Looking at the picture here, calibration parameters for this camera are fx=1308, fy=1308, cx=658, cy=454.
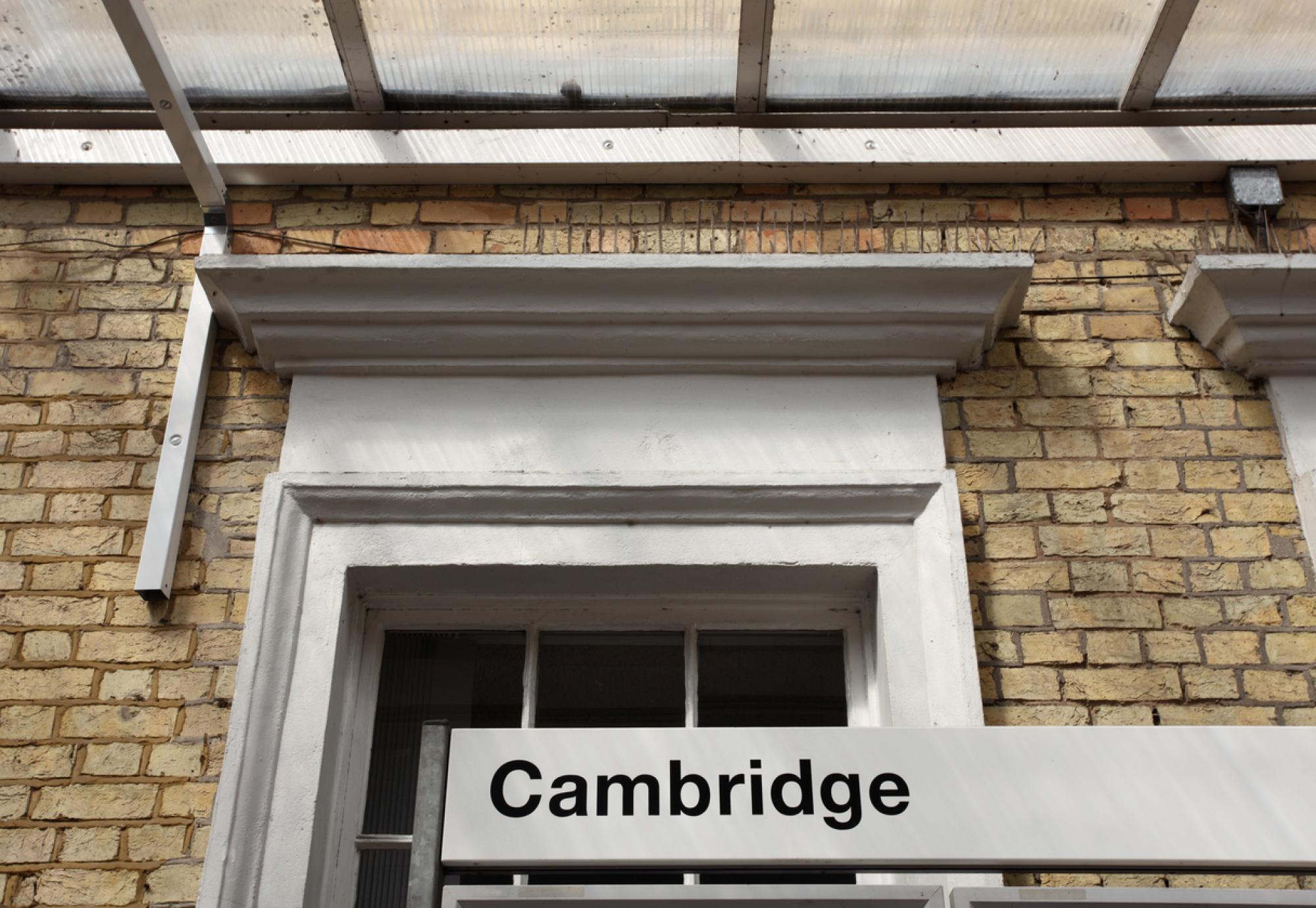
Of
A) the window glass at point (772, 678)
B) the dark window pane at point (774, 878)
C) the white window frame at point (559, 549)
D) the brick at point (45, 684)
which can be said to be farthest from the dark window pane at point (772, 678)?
the brick at point (45, 684)

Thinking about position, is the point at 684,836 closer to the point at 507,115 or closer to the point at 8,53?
the point at 507,115

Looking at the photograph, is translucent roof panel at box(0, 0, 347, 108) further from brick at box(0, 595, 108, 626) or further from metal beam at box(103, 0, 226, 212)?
brick at box(0, 595, 108, 626)

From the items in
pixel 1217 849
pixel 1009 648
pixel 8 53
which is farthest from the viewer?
pixel 8 53

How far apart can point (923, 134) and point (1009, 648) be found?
1420 millimetres

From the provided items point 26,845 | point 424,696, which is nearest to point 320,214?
point 424,696

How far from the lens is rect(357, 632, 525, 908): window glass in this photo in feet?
9.20

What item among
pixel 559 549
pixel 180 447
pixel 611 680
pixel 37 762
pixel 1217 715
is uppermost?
pixel 180 447

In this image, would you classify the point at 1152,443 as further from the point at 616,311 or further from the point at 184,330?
the point at 184,330

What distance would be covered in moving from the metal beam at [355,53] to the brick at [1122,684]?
226 cm

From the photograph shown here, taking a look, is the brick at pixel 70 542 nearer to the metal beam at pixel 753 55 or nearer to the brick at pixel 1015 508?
the metal beam at pixel 753 55

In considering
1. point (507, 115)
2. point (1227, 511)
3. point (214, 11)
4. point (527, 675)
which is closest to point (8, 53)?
point (214, 11)

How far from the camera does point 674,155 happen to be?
11.3 feet

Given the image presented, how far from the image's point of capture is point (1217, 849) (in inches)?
70.4

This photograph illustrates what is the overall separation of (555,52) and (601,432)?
41.1 inches
